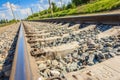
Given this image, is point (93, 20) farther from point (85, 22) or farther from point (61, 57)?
Answer: point (61, 57)

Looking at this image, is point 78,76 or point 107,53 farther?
point 107,53

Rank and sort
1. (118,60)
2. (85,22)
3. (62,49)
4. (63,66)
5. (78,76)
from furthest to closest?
1. (85,22)
2. (62,49)
3. (63,66)
4. (118,60)
5. (78,76)

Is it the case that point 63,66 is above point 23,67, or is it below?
below

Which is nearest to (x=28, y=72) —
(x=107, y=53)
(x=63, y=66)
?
(x=63, y=66)

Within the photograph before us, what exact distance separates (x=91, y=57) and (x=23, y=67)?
3.80 ft

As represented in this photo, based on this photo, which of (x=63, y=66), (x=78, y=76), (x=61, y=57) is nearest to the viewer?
(x=78, y=76)

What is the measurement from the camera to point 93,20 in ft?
23.1

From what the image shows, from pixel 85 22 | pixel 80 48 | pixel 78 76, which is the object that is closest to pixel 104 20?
pixel 85 22

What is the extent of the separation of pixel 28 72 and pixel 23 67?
0.24 metres

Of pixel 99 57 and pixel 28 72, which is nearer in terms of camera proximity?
pixel 28 72

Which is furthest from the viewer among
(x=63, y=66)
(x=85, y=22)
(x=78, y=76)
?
(x=85, y=22)

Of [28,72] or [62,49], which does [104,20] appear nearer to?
[62,49]

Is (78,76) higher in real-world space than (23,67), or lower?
lower

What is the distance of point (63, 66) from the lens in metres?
2.84
